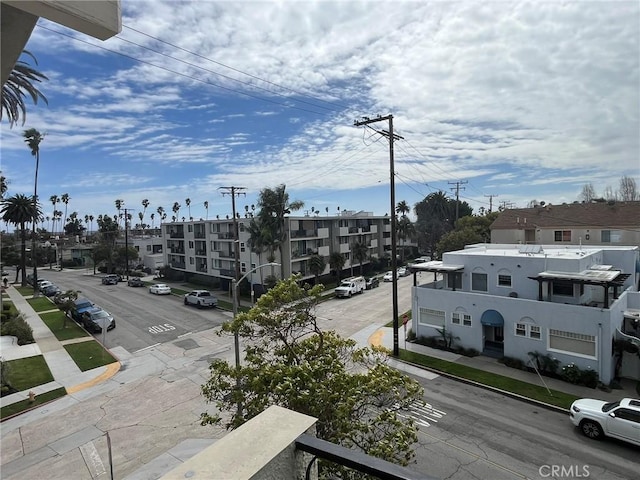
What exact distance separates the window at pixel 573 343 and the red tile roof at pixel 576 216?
105 ft

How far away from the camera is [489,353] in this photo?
25.0m

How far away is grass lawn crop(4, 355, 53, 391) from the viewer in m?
22.6

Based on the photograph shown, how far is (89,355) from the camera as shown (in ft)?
88.6

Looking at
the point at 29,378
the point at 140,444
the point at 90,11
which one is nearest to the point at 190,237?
the point at 29,378

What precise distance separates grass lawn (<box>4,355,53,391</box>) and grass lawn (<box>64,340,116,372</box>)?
1785 mm

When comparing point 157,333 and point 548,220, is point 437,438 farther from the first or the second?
point 548,220

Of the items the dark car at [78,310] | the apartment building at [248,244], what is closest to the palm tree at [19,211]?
the apartment building at [248,244]

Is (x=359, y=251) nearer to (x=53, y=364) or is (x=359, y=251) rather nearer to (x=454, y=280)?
(x=454, y=280)

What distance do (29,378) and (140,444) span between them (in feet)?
41.5

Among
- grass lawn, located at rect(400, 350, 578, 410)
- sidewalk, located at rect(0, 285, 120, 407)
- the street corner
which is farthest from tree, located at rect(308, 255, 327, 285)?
the street corner

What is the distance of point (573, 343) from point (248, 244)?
33464 millimetres

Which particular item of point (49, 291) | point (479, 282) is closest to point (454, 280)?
point (479, 282)

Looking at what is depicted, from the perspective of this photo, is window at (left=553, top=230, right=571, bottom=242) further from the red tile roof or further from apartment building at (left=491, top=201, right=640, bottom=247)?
the red tile roof

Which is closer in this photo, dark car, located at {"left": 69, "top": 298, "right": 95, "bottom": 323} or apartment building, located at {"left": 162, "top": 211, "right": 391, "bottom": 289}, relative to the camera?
dark car, located at {"left": 69, "top": 298, "right": 95, "bottom": 323}
